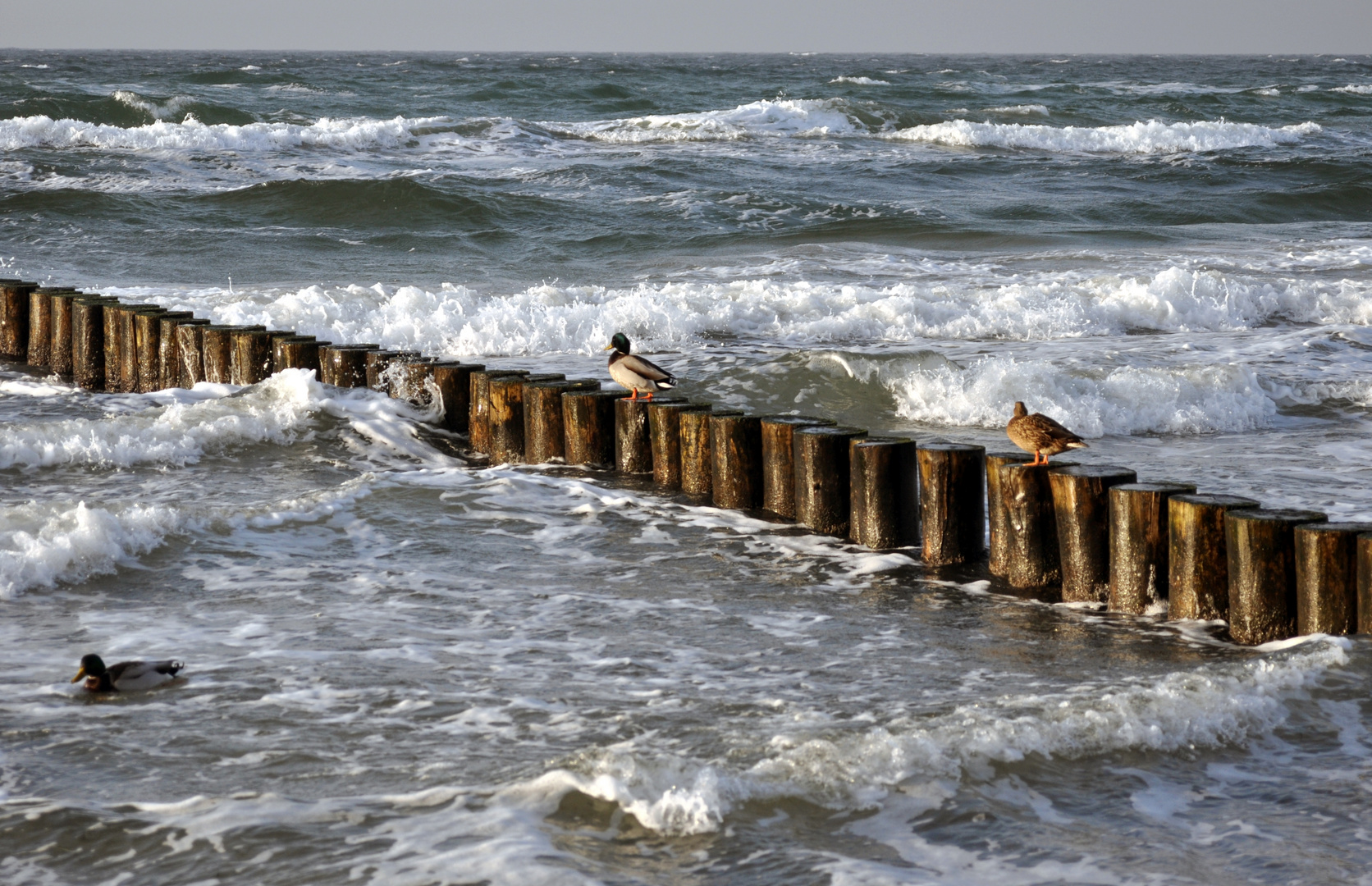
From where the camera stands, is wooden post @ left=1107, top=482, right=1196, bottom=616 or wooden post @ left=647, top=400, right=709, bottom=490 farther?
wooden post @ left=647, top=400, right=709, bottom=490

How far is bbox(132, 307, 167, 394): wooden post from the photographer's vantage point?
29.5ft

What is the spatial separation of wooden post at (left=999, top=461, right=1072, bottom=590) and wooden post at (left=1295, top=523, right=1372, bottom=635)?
102cm

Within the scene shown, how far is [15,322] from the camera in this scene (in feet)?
33.1

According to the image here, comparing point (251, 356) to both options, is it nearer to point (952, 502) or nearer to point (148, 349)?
point (148, 349)

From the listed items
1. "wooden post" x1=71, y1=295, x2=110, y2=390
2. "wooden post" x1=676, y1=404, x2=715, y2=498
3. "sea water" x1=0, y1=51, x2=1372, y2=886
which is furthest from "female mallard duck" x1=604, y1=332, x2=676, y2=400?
"wooden post" x1=71, y1=295, x2=110, y2=390

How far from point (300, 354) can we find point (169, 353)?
1.14 meters

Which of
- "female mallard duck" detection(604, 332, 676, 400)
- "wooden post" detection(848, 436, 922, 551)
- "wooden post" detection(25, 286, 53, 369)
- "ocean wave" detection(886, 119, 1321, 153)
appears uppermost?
"ocean wave" detection(886, 119, 1321, 153)

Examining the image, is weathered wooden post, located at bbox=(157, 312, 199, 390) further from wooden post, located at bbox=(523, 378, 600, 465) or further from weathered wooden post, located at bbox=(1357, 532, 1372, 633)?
weathered wooden post, located at bbox=(1357, 532, 1372, 633)

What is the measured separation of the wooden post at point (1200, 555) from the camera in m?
4.95

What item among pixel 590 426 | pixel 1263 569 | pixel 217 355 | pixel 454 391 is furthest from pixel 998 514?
pixel 217 355

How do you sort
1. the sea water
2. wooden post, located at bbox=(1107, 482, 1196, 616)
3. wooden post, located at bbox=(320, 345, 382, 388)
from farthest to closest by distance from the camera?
wooden post, located at bbox=(320, 345, 382, 388), wooden post, located at bbox=(1107, 482, 1196, 616), the sea water

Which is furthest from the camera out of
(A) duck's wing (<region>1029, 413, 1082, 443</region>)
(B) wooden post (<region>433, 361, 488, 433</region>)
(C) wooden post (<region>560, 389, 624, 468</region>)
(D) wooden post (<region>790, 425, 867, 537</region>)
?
(B) wooden post (<region>433, 361, 488, 433</region>)

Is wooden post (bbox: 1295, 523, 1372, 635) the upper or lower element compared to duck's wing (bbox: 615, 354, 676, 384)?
lower

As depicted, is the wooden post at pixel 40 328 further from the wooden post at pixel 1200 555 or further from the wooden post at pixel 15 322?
the wooden post at pixel 1200 555
